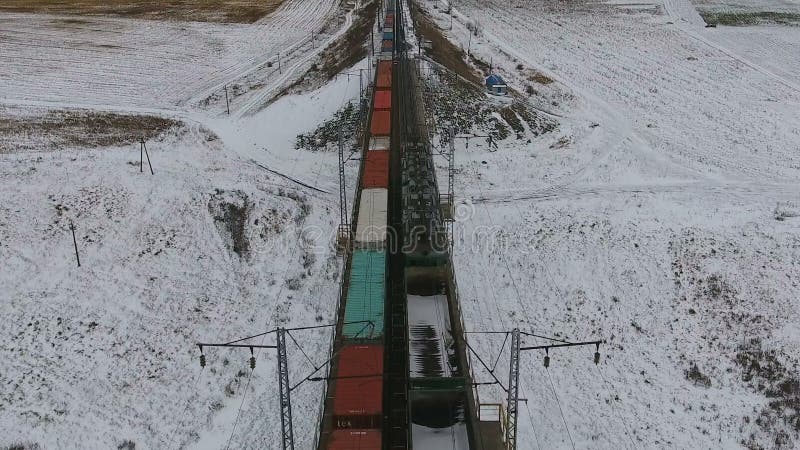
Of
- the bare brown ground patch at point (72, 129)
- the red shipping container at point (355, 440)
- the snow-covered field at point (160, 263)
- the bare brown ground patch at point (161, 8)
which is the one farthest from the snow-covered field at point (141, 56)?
the red shipping container at point (355, 440)

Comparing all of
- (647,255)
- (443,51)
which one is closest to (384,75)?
(443,51)

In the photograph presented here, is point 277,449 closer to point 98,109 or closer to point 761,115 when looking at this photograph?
point 98,109

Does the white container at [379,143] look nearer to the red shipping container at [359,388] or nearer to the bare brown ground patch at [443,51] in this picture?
the bare brown ground patch at [443,51]

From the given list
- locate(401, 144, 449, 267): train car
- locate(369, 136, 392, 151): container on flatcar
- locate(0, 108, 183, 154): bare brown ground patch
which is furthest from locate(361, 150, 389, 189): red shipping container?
locate(0, 108, 183, 154): bare brown ground patch

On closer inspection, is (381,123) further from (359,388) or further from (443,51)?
(359,388)

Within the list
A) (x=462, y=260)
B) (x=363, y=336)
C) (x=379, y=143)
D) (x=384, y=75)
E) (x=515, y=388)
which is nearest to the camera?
(x=515, y=388)

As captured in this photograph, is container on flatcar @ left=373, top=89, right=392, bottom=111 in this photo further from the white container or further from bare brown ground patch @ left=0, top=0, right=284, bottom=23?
bare brown ground patch @ left=0, top=0, right=284, bottom=23
